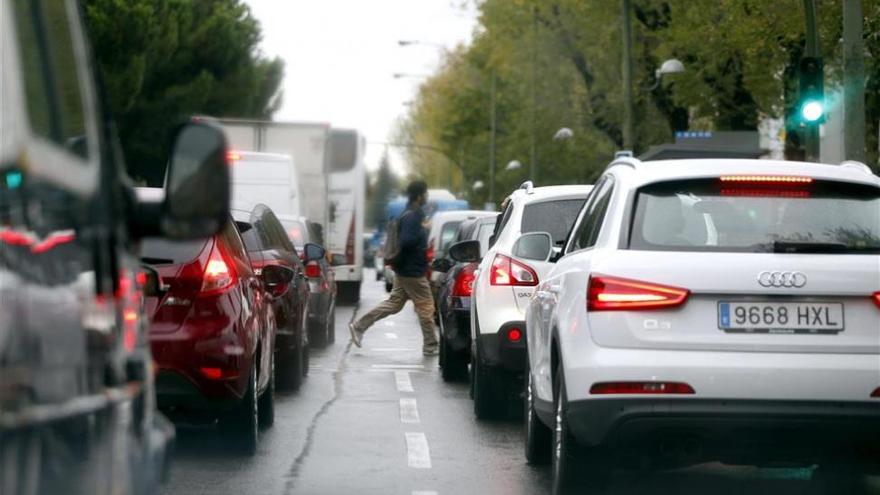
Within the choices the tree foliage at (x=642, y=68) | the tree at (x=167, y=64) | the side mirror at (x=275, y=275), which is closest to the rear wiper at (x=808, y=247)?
the side mirror at (x=275, y=275)

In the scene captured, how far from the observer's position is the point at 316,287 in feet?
65.9

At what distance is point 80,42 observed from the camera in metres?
4.53

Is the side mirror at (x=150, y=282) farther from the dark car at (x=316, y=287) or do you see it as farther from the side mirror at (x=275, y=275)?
the dark car at (x=316, y=287)

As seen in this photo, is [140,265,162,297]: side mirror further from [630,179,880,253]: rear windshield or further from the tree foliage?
the tree foliage

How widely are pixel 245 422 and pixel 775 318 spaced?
4097 mm

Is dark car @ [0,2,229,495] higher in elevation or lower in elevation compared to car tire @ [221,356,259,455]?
higher

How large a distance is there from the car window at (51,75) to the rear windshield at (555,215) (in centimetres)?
864

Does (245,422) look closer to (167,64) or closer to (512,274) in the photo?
(512,274)

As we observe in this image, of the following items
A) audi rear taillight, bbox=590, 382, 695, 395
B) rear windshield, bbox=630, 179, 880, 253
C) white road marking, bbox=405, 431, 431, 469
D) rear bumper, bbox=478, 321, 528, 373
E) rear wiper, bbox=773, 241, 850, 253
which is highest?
rear windshield, bbox=630, 179, 880, 253

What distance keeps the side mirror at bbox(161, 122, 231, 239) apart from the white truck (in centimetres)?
2496

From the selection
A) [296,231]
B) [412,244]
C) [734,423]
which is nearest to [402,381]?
[412,244]

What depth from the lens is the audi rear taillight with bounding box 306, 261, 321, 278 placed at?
20219 millimetres

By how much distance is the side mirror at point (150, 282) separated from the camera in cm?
994

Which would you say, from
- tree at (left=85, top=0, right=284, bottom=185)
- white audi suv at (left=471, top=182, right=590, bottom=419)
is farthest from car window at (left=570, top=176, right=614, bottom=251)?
tree at (left=85, top=0, right=284, bottom=185)
